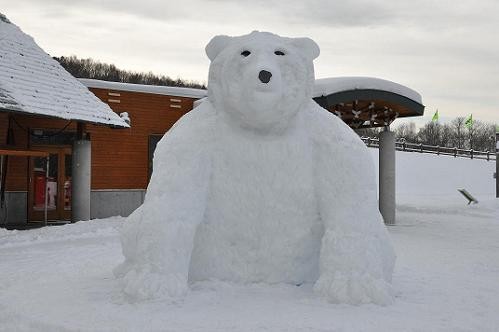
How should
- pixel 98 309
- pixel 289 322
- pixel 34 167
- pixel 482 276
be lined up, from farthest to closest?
pixel 34 167
pixel 482 276
pixel 98 309
pixel 289 322

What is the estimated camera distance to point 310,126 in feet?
13.7

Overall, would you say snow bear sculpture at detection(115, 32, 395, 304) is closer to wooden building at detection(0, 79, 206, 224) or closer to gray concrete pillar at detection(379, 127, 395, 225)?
gray concrete pillar at detection(379, 127, 395, 225)

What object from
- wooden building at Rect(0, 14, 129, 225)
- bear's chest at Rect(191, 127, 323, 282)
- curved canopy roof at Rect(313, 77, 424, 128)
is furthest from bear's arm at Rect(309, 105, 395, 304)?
wooden building at Rect(0, 14, 129, 225)

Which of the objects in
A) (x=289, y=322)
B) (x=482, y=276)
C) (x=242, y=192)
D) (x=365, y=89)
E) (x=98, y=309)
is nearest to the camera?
(x=289, y=322)

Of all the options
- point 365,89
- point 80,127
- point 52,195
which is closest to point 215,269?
point 365,89

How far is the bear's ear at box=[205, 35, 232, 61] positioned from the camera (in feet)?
13.6

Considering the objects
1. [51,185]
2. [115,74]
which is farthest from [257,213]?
[115,74]

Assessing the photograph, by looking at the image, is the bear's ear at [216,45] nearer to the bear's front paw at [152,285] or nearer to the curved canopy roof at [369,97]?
the bear's front paw at [152,285]

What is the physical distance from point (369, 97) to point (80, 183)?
20.0 ft

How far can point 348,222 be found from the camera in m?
3.84

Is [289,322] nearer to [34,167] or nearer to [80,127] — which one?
[80,127]

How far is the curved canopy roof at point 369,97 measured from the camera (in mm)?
10227

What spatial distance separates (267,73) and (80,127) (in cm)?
828

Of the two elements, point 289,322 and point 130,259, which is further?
point 130,259
